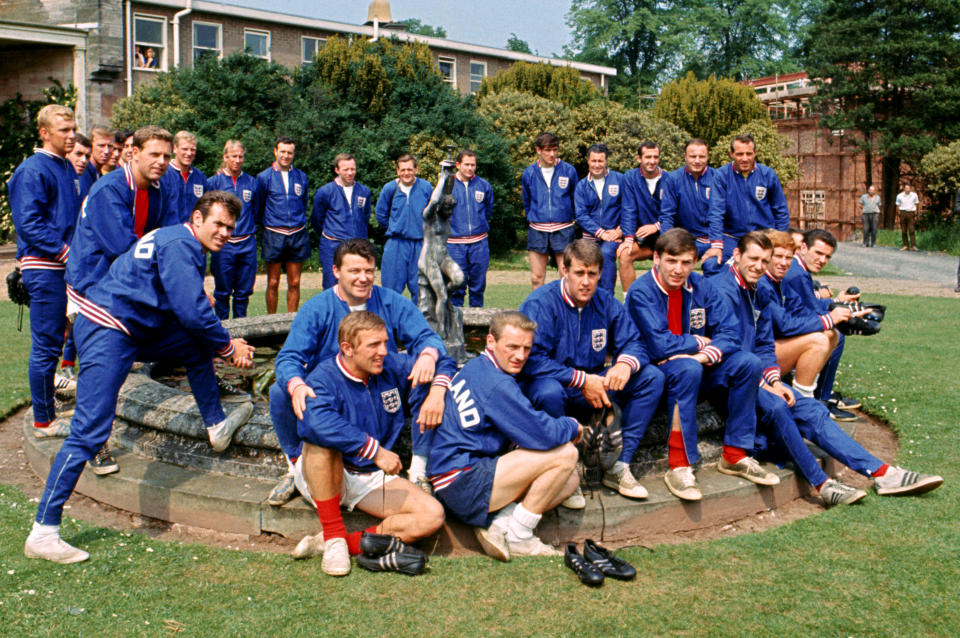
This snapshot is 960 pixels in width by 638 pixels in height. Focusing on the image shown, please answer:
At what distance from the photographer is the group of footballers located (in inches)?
159

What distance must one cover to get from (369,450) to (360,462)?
19cm

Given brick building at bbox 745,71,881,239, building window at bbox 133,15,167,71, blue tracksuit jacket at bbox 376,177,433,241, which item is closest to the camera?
blue tracksuit jacket at bbox 376,177,433,241

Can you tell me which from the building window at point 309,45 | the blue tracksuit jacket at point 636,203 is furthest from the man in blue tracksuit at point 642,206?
the building window at point 309,45

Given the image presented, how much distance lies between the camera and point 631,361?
4738 mm

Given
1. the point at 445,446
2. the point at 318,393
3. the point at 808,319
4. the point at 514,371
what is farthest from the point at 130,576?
the point at 808,319

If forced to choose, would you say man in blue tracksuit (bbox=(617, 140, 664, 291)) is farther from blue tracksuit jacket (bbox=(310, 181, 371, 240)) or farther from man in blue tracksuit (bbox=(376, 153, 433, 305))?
blue tracksuit jacket (bbox=(310, 181, 371, 240))

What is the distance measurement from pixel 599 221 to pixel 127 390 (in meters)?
5.28

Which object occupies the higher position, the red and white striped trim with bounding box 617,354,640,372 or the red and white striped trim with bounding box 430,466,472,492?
the red and white striped trim with bounding box 617,354,640,372

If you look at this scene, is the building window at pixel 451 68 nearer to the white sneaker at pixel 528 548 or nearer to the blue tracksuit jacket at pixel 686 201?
the blue tracksuit jacket at pixel 686 201

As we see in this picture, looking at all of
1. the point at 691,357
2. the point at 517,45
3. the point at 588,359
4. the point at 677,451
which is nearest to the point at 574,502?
the point at 677,451

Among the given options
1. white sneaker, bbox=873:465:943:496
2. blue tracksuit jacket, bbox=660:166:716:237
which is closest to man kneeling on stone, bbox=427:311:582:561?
white sneaker, bbox=873:465:943:496

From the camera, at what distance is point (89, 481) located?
4848 millimetres

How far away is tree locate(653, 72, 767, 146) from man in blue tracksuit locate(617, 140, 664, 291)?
63.5 ft

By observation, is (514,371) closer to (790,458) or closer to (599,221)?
(790,458)
